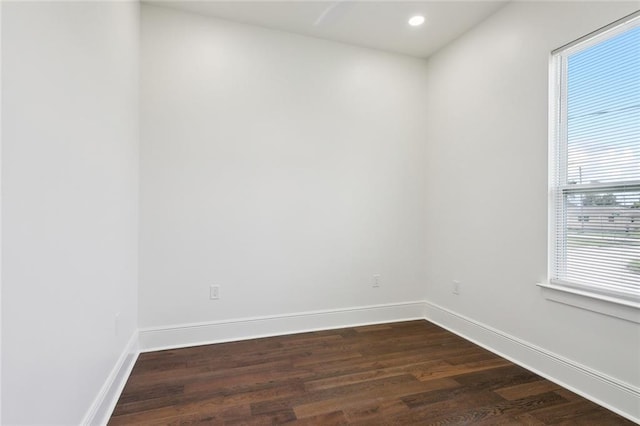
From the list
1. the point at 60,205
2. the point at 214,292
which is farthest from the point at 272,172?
the point at 60,205

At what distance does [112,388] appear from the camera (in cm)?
187

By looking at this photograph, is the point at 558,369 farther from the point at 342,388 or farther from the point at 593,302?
the point at 342,388

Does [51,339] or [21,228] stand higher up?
[21,228]

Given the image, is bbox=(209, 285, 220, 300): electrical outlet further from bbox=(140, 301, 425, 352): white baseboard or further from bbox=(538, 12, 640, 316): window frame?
bbox=(538, 12, 640, 316): window frame

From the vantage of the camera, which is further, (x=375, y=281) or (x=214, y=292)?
(x=375, y=281)

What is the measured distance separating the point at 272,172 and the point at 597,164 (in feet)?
7.84

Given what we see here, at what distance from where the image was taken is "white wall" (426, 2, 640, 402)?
6.70 ft

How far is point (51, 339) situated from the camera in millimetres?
1184

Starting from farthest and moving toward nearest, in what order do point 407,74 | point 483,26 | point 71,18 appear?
point 407,74 → point 483,26 → point 71,18

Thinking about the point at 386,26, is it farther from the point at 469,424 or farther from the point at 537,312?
the point at 469,424

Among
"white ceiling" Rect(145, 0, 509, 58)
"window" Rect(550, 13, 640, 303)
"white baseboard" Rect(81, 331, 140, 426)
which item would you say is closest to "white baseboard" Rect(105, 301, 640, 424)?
"white baseboard" Rect(81, 331, 140, 426)

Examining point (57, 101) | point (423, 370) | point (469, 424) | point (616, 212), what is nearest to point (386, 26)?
point (616, 212)

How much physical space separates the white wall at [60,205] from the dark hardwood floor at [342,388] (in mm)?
414

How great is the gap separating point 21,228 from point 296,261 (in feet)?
7.17
